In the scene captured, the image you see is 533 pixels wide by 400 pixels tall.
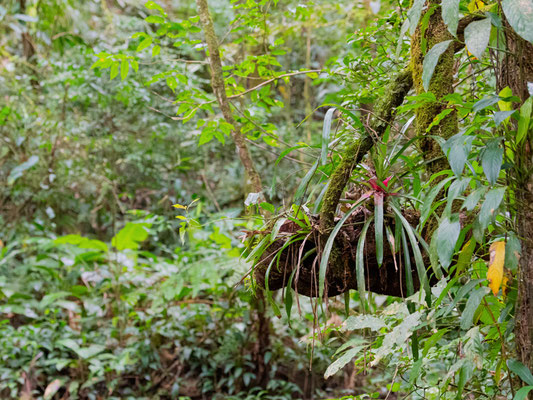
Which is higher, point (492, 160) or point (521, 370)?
point (492, 160)

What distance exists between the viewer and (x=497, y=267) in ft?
2.86

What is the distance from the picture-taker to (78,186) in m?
4.88

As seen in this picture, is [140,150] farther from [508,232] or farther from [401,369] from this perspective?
[508,232]

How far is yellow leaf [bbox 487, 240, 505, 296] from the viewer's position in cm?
87

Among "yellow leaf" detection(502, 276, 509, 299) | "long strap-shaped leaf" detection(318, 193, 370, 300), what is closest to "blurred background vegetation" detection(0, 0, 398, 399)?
"long strap-shaped leaf" detection(318, 193, 370, 300)

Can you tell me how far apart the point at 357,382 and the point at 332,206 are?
3272 millimetres

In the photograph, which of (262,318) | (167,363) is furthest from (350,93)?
(167,363)

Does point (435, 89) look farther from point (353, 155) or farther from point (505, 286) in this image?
point (505, 286)

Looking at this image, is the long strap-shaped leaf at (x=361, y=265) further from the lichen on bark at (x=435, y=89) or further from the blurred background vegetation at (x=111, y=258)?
the blurred background vegetation at (x=111, y=258)

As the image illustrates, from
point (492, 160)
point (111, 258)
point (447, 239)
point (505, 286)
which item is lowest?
point (111, 258)

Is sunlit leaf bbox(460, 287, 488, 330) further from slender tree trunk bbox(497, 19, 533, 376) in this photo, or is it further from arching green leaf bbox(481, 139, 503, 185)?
arching green leaf bbox(481, 139, 503, 185)

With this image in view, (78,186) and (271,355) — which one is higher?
(78,186)

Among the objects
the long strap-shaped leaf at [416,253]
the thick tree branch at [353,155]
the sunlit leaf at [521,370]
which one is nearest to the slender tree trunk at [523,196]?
the sunlit leaf at [521,370]

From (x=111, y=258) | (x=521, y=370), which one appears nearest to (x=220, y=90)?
(x=521, y=370)
